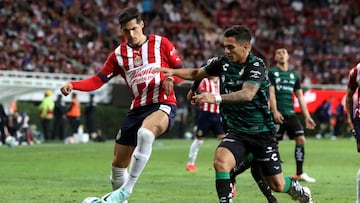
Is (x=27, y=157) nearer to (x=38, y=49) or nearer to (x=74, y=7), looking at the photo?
→ (x=38, y=49)

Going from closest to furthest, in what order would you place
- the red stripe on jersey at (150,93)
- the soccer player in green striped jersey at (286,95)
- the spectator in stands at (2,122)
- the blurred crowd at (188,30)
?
the red stripe on jersey at (150,93) < the soccer player in green striped jersey at (286,95) < the spectator in stands at (2,122) < the blurred crowd at (188,30)

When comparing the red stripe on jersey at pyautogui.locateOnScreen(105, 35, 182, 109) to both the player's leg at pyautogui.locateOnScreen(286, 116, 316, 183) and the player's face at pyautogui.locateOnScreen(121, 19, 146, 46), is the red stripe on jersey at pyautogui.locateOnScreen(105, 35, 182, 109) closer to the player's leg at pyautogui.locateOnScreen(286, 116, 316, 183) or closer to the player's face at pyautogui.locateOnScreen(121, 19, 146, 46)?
the player's face at pyautogui.locateOnScreen(121, 19, 146, 46)

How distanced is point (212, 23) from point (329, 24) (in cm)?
666

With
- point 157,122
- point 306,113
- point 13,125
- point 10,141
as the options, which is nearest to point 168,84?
point 157,122

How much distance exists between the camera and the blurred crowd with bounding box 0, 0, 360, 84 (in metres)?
39.8

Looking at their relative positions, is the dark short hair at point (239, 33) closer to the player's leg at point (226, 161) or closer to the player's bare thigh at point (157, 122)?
the player's leg at point (226, 161)

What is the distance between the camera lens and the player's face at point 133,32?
1171 cm

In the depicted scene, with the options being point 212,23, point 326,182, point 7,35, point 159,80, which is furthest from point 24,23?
point 159,80

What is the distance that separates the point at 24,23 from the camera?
40438 mm

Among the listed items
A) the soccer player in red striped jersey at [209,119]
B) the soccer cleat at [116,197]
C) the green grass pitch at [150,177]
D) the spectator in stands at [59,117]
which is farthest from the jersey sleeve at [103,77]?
the spectator in stands at [59,117]

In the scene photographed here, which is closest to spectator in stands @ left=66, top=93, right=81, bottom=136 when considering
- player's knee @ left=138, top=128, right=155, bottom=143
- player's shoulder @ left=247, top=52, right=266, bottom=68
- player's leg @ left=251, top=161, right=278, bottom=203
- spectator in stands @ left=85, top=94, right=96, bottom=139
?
spectator in stands @ left=85, top=94, right=96, bottom=139

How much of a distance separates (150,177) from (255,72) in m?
7.99

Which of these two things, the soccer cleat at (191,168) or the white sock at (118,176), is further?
the soccer cleat at (191,168)

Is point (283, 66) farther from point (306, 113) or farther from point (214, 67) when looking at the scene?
point (214, 67)
